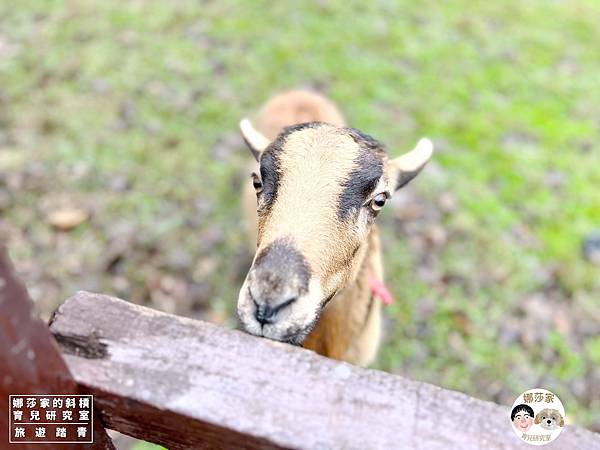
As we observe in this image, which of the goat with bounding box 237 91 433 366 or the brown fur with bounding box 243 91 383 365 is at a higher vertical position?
the goat with bounding box 237 91 433 366

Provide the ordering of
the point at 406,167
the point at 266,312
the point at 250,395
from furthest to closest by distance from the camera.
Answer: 1. the point at 406,167
2. the point at 266,312
3. the point at 250,395

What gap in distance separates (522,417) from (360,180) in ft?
4.41

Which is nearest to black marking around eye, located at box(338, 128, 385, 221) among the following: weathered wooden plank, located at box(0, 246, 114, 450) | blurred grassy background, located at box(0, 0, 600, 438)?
weathered wooden plank, located at box(0, 246, 114, 450)

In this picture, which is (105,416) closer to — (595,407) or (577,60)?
(595,407)

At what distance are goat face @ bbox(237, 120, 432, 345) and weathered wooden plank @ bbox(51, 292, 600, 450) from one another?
23.7 inches

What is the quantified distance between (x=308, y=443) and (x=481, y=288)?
358 cm

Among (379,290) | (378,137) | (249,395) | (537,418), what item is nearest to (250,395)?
(249,395)

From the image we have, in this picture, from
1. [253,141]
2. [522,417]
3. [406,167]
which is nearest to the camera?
[522,417]

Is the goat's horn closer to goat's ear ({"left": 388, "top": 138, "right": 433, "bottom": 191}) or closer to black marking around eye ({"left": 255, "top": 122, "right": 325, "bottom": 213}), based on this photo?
goat's ear ({"left": 388, "top": 138, "right": 433, "bottom": 191})

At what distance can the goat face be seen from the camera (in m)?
2.15

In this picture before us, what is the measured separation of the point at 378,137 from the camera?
565 centimetres

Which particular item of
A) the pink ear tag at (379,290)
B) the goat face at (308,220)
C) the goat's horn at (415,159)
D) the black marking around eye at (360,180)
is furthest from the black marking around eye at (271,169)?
the pink ear tag at (379,290)

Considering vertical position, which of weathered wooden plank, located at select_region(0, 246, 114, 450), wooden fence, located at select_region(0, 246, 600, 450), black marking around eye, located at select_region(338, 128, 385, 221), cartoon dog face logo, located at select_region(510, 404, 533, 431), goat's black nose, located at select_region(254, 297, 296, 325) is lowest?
goat's black nose, located at select_region(254, 297, 296, 325)

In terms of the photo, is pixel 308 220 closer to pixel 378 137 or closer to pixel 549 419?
pixel 549 419
